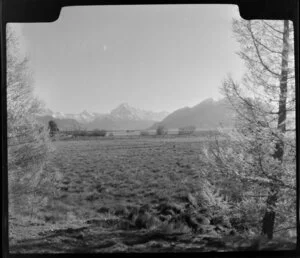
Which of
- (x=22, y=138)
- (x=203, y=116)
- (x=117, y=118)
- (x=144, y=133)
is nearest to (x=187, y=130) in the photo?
(x=203, y=116)

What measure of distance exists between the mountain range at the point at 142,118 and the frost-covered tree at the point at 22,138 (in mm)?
84

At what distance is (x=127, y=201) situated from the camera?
5.36 feet

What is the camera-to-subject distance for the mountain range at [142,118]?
1594mm

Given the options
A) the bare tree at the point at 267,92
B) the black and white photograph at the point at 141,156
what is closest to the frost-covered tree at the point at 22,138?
the black and white photograph at the point at 141,156

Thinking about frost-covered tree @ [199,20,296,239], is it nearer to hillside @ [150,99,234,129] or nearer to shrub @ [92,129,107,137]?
hillside @ [150,99,234,129]

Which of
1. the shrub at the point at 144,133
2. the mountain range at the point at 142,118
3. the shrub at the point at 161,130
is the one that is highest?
the mountain range at the point at 142,118

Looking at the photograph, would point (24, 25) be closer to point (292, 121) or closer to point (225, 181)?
point (225, 181)

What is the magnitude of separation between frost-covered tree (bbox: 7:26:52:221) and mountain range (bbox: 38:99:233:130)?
0.08 metres

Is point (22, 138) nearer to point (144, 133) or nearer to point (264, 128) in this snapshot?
point (144, 133)

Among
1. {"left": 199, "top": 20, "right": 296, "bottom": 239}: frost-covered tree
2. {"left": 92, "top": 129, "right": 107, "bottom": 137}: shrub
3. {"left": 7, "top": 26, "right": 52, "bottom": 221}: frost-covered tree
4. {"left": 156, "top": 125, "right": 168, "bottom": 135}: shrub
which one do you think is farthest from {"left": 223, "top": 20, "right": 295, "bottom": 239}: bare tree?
{"left": 7, "top": 26, "right": 52, "bottom": 221}: frost-covered tree

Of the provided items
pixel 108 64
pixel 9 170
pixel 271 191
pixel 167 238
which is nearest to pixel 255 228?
pixel 271 191

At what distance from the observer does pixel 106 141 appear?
164cm

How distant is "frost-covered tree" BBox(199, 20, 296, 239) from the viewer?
1607 millimetres

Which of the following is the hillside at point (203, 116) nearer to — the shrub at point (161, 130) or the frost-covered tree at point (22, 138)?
the shrub at point (161, 130)
